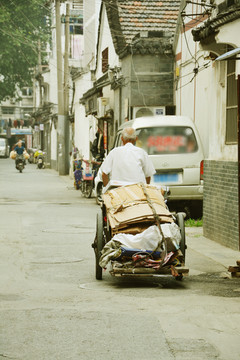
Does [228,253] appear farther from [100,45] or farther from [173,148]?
[100,45]

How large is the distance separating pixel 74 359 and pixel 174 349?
0.77 meters

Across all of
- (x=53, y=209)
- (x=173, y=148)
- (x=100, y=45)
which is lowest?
(x=53, y=209)

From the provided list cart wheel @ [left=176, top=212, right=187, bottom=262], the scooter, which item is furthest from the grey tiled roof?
the scooter

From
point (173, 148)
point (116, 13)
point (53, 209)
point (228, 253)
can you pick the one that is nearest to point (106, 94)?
point (116, 13)

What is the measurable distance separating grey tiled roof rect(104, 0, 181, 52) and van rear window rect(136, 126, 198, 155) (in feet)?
35.1

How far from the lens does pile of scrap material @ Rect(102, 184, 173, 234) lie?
823cm

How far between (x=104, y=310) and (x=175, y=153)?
28.7 feet

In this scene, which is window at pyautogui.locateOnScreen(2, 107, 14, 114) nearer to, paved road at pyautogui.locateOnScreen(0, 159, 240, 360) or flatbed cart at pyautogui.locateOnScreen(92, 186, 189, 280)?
paved road at pyautogui.locateOnScreen(0, 159, 240, 360)

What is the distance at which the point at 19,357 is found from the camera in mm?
5293

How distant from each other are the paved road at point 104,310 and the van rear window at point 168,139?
4.06m

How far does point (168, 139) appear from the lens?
1555cm

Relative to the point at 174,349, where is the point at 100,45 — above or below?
above

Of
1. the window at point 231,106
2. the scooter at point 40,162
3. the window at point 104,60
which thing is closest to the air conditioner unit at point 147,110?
the window at point 104,60

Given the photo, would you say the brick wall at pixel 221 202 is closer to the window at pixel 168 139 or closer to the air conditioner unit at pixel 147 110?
the window at pixel 168 139
